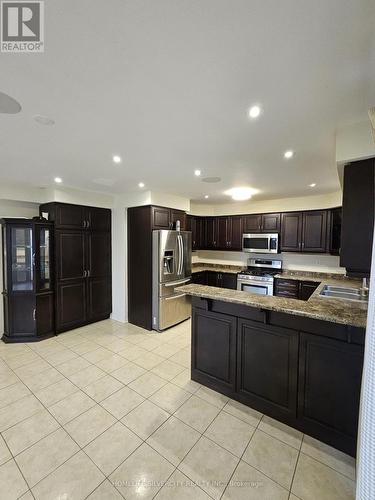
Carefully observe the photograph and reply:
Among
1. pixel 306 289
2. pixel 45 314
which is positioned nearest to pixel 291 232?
pixel 306 289

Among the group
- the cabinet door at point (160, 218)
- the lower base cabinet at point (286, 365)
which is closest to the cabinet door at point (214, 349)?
the lower base cabinet at point (286, 365)

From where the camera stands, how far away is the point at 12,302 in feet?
12.1

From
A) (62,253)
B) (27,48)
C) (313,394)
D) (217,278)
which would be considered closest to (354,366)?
(313,394)

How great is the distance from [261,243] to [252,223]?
53cm

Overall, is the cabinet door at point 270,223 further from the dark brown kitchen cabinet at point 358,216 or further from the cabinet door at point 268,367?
the cabinet door at point 268,367

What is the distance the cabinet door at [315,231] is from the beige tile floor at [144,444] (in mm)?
3301

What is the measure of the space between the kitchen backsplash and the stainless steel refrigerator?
179 cm

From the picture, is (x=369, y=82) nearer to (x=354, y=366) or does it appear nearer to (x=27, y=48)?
(x=27, y=48)

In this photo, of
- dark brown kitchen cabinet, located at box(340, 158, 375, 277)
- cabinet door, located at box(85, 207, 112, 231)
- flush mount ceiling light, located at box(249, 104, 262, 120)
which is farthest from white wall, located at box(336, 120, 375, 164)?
cabinet door, located at box(85, 207, 112, 231)

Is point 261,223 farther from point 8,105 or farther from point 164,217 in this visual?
point 8,105

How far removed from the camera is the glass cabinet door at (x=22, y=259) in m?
3.70

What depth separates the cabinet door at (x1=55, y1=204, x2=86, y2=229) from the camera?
3926 millimetres

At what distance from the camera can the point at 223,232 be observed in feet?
18.7

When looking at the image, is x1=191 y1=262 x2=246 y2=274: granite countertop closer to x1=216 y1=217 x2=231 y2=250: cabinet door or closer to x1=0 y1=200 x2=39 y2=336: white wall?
x1=216 y1=217 x2=231 y2=250: cabinet door
